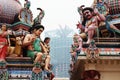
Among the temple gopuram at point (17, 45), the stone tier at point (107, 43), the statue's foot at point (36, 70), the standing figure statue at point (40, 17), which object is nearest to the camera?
the statue's foot at point (36, 70)

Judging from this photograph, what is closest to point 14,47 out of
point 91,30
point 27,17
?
point 27,17

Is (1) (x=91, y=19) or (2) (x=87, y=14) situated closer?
(1) (x=91, y=19)

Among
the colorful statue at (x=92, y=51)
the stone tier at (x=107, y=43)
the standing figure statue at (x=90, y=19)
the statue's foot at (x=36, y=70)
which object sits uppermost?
the standing figure statue at (x=90, y=19)

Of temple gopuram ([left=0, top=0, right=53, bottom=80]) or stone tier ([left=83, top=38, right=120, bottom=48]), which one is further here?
stone tier ([left=83, top=38, right=120, bottom=48])

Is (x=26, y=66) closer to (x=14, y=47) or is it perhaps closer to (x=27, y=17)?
(x=14, y=47)

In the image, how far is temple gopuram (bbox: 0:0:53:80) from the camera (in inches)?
782

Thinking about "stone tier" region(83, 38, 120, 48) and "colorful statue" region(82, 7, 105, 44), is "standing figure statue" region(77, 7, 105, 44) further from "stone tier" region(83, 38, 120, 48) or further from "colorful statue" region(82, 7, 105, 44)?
"stone tier" region(83, 38, 120, 48)

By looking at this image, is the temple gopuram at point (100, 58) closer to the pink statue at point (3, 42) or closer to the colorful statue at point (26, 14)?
the colorful statue at point (26, 14)

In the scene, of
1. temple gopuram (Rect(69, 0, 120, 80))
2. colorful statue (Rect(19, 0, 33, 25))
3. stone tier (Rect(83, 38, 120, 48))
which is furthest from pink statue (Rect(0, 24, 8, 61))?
stone tier (Rect(83, 38, 120, 48))

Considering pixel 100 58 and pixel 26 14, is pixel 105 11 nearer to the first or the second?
pixel 100 58

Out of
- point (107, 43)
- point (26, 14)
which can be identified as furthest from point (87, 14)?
point (26, 14)

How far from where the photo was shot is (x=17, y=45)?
69.6 ft

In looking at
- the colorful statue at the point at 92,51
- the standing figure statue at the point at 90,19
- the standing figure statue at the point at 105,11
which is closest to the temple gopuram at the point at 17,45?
the colorful statue at the point at 92,51

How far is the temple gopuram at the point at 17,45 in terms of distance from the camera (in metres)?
19.9
